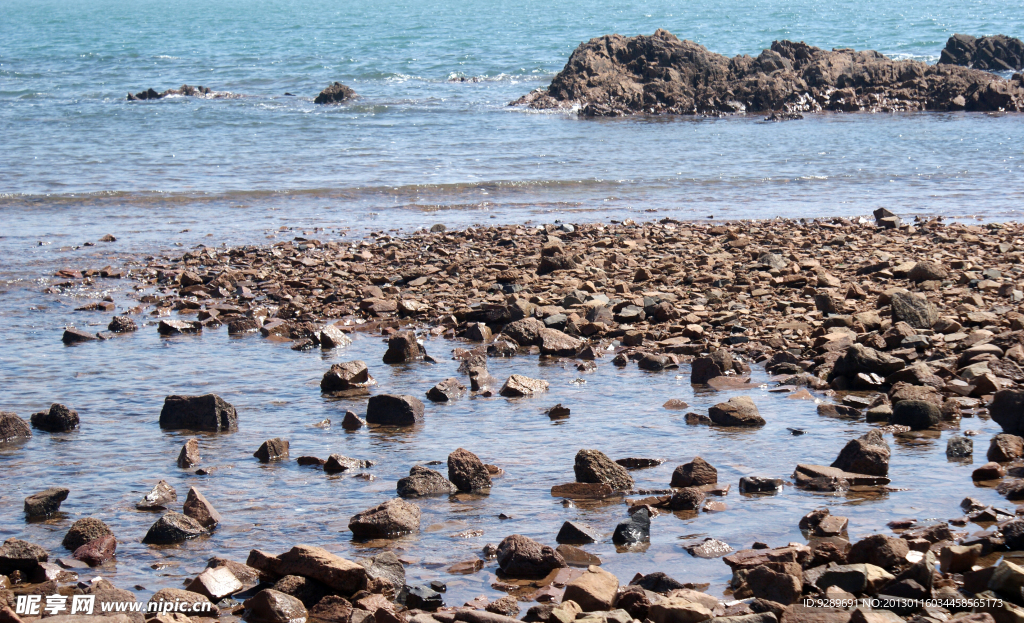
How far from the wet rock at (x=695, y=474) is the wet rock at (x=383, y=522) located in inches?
48.2

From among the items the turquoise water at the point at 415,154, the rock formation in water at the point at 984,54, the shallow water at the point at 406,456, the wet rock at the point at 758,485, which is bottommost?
the shallow water at the point at 406,456

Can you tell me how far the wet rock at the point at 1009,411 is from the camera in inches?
191

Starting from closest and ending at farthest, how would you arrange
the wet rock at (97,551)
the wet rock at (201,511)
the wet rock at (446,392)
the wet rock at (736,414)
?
the wet rock at (97,551), the wet rock at (201,511), the wet rock at (736,414), the wet rock at (446,392)

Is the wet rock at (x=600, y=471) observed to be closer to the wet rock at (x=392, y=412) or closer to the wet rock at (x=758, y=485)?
the wet rock at (x=758, y=485)

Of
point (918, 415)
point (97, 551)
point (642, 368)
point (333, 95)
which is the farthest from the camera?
point (333, 95)

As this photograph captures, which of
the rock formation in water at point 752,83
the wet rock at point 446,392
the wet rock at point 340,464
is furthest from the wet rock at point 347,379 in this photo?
the rock formation in water at point 752,83

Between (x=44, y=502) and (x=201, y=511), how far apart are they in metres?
0.77

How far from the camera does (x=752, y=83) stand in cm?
3303

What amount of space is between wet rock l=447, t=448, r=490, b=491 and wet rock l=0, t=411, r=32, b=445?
254 centimetres

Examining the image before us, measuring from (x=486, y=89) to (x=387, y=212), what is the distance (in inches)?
986

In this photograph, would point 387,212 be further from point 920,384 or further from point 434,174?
point 920,384

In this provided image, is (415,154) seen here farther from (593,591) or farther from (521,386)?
(593,591)

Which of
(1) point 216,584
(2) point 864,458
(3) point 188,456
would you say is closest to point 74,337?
(3) point 188,456

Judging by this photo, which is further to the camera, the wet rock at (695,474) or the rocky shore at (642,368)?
the wet rock at (695,474)
